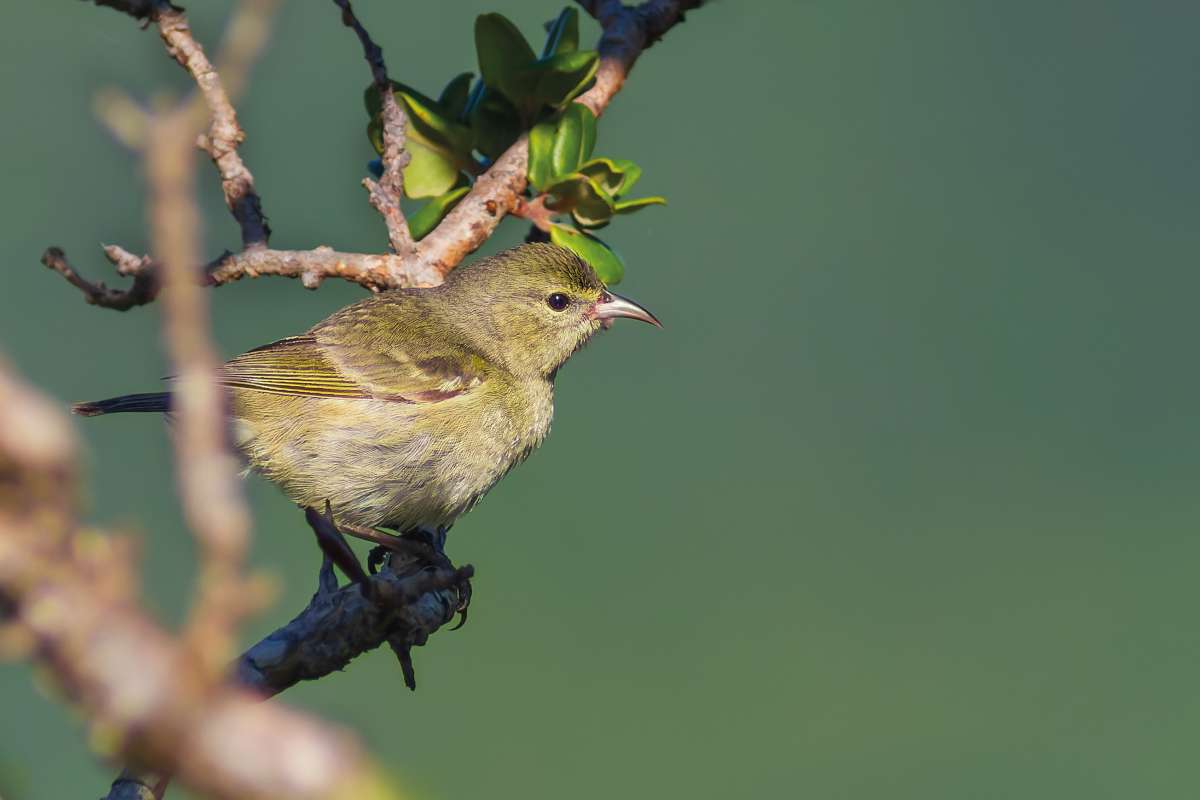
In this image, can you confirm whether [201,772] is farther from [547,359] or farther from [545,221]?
[547,359]

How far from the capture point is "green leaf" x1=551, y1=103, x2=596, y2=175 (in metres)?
3.02

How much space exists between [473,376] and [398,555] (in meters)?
0.67

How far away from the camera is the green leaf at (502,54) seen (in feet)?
9.70

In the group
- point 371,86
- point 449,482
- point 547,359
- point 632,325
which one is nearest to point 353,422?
point 449,482

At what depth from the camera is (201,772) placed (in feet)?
1.49

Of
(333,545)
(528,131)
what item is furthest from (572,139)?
(333,545)

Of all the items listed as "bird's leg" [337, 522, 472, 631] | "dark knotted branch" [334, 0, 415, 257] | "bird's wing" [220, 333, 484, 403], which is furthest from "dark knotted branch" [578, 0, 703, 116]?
"bird's leg" [337, 522, 472, 631]

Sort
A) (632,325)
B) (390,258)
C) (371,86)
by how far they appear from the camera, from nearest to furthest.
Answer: (371,86)
(390,258)
(632,325)

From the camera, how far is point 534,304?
160 inches

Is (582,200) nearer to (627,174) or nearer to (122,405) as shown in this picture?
(627,174)

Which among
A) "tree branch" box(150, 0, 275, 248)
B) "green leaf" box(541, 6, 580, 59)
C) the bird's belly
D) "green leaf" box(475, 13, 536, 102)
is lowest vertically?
the bird's belly

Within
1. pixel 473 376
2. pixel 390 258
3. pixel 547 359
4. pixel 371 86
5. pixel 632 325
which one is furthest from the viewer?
pixel 632 325

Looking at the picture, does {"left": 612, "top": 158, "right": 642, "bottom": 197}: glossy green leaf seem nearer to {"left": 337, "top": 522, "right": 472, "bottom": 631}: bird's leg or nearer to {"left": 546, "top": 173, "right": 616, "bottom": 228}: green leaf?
{"left": 546, "top": 173, "right": 616, "bottom": 228}: green leaf

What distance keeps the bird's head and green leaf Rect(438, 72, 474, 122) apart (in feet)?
2.75
